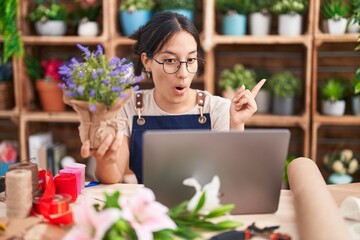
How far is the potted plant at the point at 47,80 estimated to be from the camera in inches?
133

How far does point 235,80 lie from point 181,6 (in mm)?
612

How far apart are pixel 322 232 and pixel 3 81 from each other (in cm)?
295

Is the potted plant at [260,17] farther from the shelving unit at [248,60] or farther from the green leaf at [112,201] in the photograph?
the green leaf at [112,201]

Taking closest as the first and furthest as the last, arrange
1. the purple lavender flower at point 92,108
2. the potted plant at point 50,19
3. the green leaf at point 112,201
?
the green leaf at point 112,201 < the purple lavender flower at point 92,108 < the potted plant at point 50,19

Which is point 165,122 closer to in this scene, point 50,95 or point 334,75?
point 50,95

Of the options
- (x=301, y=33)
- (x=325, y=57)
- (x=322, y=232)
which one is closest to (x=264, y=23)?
(x=301, y=33)

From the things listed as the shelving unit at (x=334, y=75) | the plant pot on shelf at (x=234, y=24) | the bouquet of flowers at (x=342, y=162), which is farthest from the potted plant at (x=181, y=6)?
the bouquet of flowers at (x=342, y=162)

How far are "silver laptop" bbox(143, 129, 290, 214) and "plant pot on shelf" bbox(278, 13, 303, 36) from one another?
6.78 ft

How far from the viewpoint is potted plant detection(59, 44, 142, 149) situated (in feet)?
4.04

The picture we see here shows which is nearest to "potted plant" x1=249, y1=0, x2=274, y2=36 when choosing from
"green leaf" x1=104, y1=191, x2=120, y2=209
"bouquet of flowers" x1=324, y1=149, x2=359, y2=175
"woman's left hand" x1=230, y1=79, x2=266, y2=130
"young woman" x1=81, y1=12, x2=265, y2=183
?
"bouquet of flowers" x1=324, y1=149, x2=359, y2=175

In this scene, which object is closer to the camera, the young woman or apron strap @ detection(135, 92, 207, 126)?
the young woman

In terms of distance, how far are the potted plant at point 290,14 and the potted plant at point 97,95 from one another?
6.83 ft

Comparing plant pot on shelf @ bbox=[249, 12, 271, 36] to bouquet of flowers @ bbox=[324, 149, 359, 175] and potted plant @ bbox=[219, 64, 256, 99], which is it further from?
bouquet of flowers @ bbox=[324, 149, 359, 175]

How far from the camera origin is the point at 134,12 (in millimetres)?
3191
